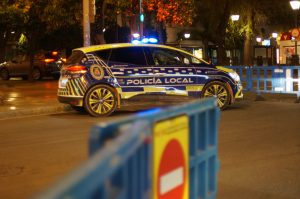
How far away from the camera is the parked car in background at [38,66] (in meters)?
29.9

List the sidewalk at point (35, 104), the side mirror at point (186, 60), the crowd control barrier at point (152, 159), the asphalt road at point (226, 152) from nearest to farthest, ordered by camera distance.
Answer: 1. the crowd control barrier at point (152, 159)
2. the asphalt road at point (226, 152)
3. the side mirror at point (186, 60)
4. the sidewalk at point (35, 104)

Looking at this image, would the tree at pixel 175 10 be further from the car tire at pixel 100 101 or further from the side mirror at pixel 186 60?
the car tire at pixel 100 101

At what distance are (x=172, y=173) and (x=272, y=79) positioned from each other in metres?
13.5

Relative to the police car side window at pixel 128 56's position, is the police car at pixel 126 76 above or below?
below

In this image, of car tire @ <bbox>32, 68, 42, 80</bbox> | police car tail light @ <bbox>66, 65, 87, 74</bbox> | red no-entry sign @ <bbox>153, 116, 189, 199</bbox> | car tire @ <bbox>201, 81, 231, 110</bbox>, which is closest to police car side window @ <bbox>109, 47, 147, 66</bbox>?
police car tail light @ <bbox>66, 65, 87, 74</bbox>

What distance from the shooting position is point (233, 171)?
717 centimetres

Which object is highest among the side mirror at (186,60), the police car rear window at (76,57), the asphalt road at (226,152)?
the police car rear window at (76,57)

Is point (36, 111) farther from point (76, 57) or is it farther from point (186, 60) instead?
point (186, 60)

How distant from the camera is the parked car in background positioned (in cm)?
2988

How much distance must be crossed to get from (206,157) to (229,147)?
4546mm

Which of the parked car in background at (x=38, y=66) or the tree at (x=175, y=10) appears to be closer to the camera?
the tree at (x=175, y=10)

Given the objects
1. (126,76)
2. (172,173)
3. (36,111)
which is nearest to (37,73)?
(36,111)

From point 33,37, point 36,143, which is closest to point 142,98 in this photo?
point 36,143

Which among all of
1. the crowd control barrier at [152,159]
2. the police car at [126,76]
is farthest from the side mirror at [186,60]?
the crowd control barrier at [152,159]
